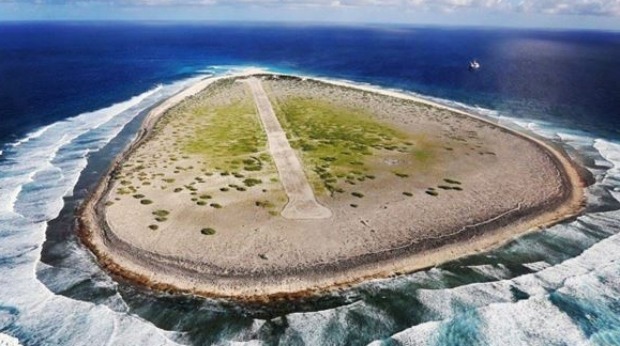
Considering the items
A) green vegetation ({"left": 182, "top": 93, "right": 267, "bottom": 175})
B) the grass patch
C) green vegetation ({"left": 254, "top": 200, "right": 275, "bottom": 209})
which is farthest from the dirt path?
the grass patch

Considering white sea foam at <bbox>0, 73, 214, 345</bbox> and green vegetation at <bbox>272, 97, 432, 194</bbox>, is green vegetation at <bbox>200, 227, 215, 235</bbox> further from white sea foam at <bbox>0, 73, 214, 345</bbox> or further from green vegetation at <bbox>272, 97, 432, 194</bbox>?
green vegetation at <bbox>272, 97, 432, 194</bbox>

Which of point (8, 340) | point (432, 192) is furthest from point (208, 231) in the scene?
point (432, 192)

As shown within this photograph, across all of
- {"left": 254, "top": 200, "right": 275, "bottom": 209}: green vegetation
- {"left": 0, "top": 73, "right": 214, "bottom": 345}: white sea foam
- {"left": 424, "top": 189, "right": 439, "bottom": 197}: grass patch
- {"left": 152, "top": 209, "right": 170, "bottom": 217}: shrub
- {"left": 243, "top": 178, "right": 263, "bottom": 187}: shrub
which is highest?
{"left": 424, "top": 189, "right": 439, "bottom": 197}: grass patch

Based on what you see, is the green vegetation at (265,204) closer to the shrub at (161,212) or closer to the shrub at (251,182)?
the shrub at (251,182)

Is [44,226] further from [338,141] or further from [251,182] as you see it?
[338,141]

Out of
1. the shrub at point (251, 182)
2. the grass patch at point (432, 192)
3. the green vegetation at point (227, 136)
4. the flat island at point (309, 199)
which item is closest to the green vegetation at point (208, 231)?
the flat island at point (309, 199)

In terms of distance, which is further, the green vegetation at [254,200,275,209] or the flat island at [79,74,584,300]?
the green vegetation at [254,200,275,209]
